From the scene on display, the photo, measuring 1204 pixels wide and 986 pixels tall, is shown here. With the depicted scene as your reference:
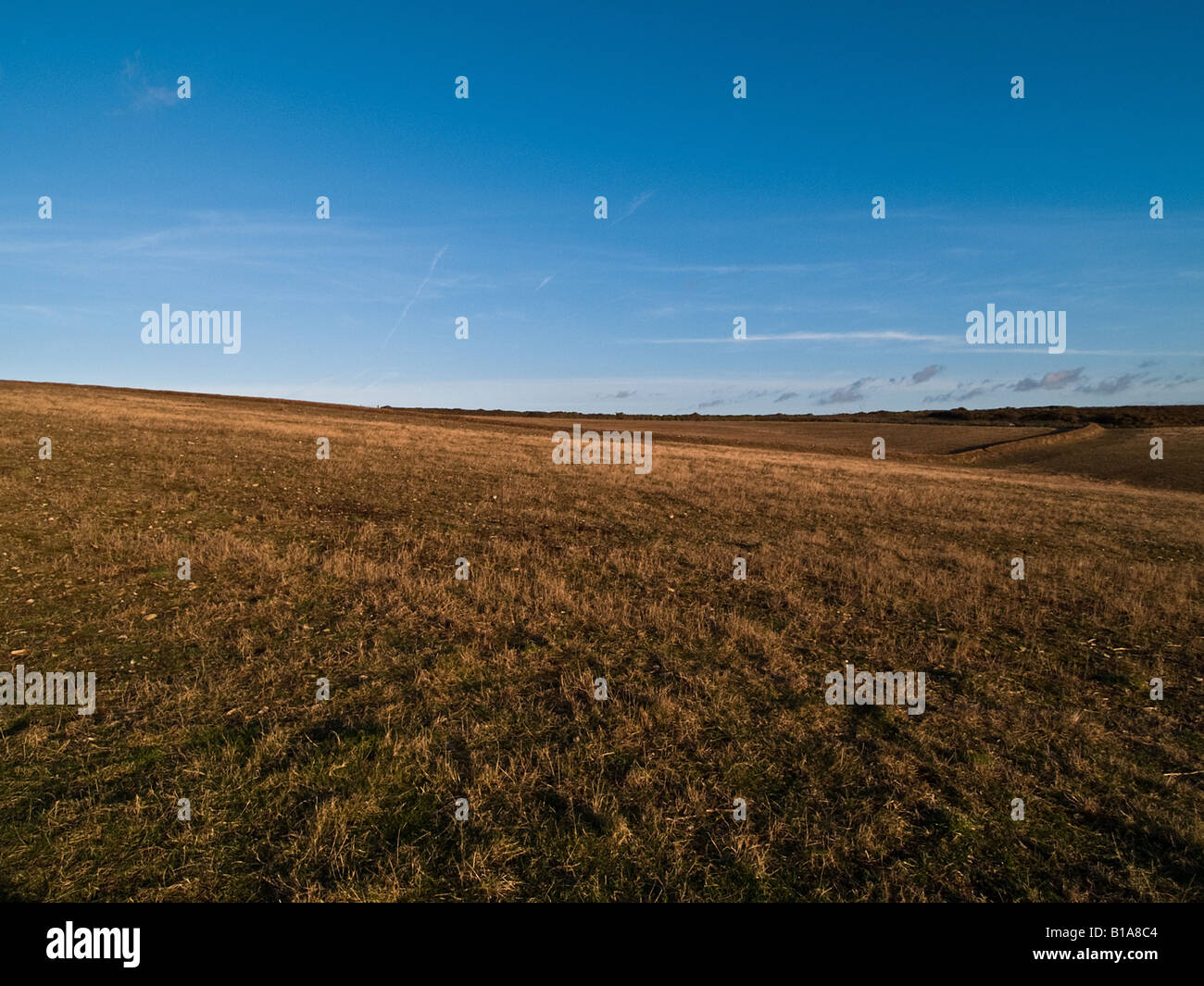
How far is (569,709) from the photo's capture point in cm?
731

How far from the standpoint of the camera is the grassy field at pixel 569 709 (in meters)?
4.74

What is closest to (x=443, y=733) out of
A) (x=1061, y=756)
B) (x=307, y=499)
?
(x=1061, y=756)

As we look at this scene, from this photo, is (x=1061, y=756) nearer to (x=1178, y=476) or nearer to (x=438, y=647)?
(x=438, y=647)

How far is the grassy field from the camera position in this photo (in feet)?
15.6
